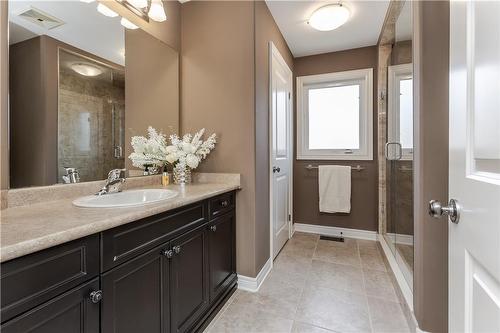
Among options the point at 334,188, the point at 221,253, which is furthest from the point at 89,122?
the point at 334,188

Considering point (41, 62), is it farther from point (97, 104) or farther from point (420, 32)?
point (420, 32)

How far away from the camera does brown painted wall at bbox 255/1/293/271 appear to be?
1.94 meters

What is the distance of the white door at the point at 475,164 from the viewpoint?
54 cm

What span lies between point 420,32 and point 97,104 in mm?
1926

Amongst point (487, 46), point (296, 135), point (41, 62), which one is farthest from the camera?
point (296, 135)

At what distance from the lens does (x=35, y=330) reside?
663 mm

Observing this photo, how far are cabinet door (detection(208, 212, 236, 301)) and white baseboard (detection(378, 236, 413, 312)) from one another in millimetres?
1232

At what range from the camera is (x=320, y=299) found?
1.79 metres

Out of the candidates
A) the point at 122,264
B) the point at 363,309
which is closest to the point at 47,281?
the point at 122,264

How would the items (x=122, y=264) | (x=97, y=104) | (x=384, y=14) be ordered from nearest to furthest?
(x=122, y=264), (x=97, y=104), (x=384, y=14)

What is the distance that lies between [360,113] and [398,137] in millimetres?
984

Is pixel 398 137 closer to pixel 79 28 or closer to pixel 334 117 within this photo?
pixel 334 117

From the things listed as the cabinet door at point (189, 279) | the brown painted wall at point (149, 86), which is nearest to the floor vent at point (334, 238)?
the cabinet door at point (189, 279)

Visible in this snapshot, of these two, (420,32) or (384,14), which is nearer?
(420,32)
